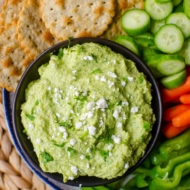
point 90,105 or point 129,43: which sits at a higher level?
point 129,43

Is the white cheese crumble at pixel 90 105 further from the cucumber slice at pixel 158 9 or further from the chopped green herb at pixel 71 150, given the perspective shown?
the cucumber slice at pixel 158 9

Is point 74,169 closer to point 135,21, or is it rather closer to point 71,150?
point 71,150

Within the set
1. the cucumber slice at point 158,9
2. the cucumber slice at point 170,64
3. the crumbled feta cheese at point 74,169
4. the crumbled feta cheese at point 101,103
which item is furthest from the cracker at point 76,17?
the crumbled feta cheese at point 74,169

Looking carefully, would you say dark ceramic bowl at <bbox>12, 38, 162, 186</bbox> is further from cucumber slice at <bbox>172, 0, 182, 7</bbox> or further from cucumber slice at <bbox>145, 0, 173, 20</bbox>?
cucumber slice at <bbox>172, 0, 182, 7</bbox>

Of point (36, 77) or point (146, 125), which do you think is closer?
point (146, 125)

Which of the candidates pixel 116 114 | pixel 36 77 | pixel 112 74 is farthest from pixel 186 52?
pixel 36 77

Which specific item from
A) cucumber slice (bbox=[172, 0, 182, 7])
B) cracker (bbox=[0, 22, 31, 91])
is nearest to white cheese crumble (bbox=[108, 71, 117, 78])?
cracker (bbox=[0, 22, 31, 91])
